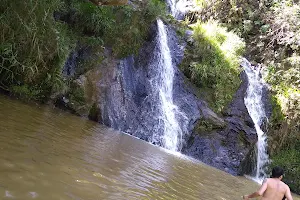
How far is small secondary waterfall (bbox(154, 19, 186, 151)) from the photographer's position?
11.8 m

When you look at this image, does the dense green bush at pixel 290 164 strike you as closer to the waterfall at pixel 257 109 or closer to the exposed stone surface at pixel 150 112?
the waterfall at pixel 257 109

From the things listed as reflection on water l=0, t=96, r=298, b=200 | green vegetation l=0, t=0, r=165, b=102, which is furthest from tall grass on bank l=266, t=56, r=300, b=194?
reflection on water l=0, t=96, r=298, b=200

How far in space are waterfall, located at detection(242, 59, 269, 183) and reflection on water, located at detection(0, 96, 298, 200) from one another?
7532mm

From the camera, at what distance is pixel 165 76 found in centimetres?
1348

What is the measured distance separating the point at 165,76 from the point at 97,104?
11.3ft

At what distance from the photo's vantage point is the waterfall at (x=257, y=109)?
14.1m

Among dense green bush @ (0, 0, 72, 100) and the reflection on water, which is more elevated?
dense green bush @ (0, 0, 72, 100)

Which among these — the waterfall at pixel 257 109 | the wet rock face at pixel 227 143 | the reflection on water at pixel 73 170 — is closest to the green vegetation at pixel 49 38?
the reflection on water at pixel 73 170

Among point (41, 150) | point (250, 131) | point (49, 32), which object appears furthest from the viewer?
point (250, 131)

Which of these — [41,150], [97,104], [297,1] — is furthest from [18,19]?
[297,1]

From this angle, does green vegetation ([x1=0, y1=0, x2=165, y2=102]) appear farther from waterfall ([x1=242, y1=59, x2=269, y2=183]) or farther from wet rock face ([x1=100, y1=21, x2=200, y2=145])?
waterfall ([x1=242, y1=59, x2=269, y2=183])

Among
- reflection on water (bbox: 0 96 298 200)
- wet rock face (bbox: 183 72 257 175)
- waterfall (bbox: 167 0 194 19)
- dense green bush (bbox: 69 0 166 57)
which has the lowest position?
reflection on water (bbox: 0 96 298 200)

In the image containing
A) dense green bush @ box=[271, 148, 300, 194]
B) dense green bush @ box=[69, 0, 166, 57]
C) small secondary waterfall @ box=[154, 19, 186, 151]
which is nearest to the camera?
small secondary waterfall @ box=[154, 19, 186, 151]

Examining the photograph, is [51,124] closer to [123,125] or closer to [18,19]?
[18,19]
